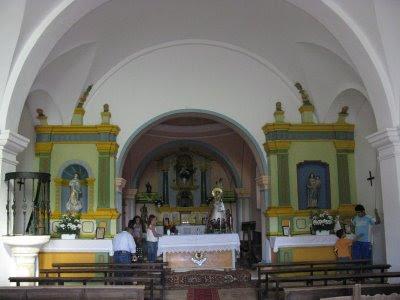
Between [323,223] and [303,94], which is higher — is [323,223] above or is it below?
below

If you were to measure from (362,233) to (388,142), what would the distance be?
2.34m

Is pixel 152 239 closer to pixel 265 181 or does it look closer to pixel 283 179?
pixel 265 181

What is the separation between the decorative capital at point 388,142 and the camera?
7.72 m

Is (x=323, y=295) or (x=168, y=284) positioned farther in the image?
(x=168, y=284)

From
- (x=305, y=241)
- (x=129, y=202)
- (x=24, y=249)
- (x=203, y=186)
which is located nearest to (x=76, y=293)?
(x=24, y=249)

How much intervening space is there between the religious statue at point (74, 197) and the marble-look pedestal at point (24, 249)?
153 inches

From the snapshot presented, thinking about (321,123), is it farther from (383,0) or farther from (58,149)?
(58,149)

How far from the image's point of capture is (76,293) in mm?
6098

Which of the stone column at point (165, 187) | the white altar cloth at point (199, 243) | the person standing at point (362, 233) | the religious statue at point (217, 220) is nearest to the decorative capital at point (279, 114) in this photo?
the religious statue at point (217, 220)

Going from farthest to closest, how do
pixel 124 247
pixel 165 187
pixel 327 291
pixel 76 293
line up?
pixel 165 187
pixel 124 247
pixel 76 293
pixel 327 291

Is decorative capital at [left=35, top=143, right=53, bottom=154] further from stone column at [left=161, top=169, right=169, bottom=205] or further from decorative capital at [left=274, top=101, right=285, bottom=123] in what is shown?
stone column at [left=161, top=169, right=169, bottom=205]

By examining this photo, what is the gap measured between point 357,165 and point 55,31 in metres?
7.46

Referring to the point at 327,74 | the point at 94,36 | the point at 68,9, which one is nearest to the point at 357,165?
the point at 327,74

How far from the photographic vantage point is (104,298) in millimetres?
6117
